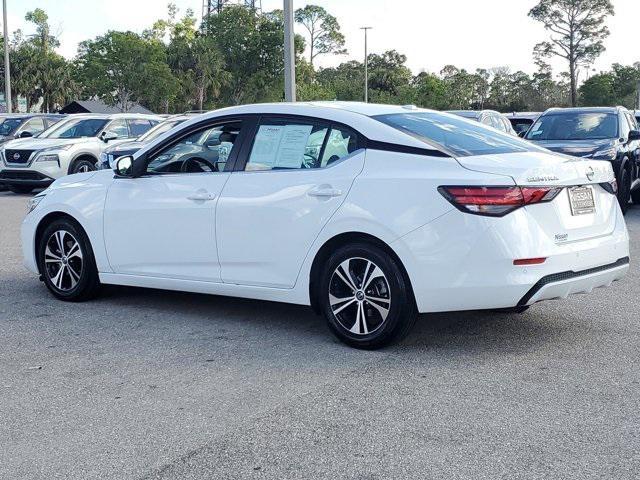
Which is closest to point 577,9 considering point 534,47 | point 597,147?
point 534,47

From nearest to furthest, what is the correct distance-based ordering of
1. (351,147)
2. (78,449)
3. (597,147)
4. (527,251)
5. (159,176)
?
(78,449) → (527,251) → (351,147) → (159,176) → (597,147)

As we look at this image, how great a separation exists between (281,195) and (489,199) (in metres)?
1.44

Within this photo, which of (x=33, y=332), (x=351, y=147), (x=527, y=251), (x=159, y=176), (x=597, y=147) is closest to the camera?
(x=527, y=251)

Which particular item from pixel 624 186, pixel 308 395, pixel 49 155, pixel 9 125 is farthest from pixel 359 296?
pixel 9 125

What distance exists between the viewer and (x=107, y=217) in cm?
692

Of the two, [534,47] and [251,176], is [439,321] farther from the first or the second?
[534,47]

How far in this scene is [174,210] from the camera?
6504mm

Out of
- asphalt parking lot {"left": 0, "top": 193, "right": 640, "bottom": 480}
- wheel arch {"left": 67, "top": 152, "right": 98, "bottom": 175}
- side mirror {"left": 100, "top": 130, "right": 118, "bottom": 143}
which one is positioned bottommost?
asphalt parking lot {"left": 0, "top": 193, "right": 640, "bottom": 480}

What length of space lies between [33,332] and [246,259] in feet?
5.24

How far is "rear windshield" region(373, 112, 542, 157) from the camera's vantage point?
5.74 metres

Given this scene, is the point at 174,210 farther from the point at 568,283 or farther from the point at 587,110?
the point at 587,110

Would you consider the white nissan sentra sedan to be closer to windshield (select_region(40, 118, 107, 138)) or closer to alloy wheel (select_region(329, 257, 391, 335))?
alloy wheel (select_region(329, 257, 391, 335))

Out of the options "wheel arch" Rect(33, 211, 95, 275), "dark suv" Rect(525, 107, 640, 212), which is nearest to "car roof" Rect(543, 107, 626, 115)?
"dark suv" Rect(525, 107, 640, 212)

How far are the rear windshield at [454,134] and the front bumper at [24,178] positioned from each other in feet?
42.9
